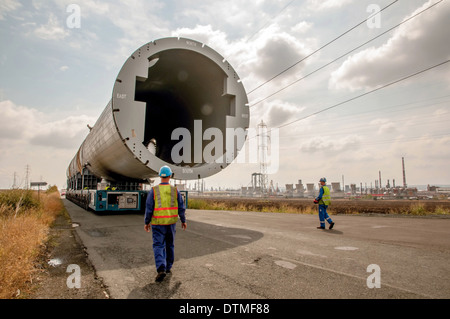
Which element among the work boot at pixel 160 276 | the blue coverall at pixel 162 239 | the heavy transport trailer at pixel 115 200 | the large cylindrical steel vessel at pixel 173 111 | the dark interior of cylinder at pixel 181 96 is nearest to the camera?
the work boot at pixel 160 276

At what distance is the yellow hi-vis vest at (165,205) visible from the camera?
3.51 meters

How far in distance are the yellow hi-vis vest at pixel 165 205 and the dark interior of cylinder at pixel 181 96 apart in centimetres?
377

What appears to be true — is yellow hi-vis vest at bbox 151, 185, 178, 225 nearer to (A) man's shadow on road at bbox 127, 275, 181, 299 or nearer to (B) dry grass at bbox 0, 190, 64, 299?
(A) man's shadow on road at bbox 127, 275, 181, 299

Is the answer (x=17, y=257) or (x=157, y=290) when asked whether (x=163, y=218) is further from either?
(x=17, y=257)

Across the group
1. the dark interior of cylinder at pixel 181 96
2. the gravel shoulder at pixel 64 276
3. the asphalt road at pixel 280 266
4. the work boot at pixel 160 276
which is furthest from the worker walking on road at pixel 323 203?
the gravel shoulder at pixel 64 276

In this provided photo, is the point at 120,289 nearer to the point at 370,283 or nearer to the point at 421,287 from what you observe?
the point at 370,283

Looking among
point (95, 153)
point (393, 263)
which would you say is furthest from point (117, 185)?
point (393, 263)

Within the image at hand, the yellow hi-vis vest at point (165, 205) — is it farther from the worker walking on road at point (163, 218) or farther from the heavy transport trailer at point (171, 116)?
the heavy transport trailer at point (171, 116)

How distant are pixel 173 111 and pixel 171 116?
205mm

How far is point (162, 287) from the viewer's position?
2.94 metres

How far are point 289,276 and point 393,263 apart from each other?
172cm
